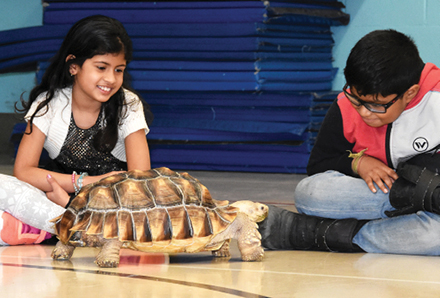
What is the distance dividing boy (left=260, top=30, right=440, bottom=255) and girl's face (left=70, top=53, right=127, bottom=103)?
0.84 metres

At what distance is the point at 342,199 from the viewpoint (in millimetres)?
2178

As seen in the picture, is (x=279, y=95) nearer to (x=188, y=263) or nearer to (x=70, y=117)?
(x=70, y=117)

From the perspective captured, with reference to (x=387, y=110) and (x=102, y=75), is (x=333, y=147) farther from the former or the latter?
(x=102, y=75)

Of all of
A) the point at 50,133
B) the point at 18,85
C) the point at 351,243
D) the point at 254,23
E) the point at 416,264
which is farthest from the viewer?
the point at 18,85

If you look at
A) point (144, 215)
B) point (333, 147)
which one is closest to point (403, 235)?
point (333, 147)

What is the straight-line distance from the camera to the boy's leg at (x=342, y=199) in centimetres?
215

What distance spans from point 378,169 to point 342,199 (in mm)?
172

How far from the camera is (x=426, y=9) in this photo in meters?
4.88

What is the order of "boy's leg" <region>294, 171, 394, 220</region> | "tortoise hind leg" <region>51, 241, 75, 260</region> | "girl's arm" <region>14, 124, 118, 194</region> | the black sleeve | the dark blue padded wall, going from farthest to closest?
the dark blue padded wall < "girl's arm" <region>14, 124, 118, 194</region> < the black sleeve < "boy's leg" <region>294, 171, 394, 220</region> < "tortoise hind leg" <region>51, 241, 75, 260</region>

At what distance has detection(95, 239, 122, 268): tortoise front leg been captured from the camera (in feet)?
5.85

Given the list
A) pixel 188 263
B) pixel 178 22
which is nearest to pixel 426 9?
pixel 178 22

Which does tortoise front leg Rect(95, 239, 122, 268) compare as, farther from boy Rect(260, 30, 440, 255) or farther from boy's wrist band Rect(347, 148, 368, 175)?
boy's wrist band Rect(347, 148, 368, 175)

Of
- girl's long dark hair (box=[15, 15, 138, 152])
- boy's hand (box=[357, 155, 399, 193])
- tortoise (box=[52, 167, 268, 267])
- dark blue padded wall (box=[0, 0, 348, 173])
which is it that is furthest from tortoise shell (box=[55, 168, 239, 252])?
dark blue padded wall (box=[0, 0, 348, 173])

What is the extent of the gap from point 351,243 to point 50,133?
1.35 metres
